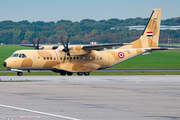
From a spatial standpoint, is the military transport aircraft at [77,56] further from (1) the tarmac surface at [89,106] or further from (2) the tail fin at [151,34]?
(1) the tarmac surface at [89,106]

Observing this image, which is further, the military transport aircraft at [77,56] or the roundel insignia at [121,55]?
the roundel insignia at [121,55]

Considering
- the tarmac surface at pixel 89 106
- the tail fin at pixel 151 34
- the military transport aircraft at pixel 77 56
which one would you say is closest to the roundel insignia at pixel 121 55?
the military transport aircraft at pixel 77 56

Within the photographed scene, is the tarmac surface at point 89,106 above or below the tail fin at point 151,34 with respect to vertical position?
below

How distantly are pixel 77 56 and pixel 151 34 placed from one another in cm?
1099

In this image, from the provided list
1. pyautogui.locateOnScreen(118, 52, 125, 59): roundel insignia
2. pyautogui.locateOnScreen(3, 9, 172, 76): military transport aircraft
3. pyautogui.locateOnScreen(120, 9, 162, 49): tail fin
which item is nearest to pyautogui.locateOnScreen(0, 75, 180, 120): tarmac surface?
pyautogui.locateOnScreen(3, 9, 172, 76): military transport aircraft

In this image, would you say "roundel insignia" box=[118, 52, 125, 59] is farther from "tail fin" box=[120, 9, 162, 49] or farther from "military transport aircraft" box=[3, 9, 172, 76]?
"tail fin" box=[120, 9, 162, 49]

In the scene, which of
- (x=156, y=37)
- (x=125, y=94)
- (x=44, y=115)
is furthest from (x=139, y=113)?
(x=156, y=37)

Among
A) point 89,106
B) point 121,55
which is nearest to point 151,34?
point 121,55

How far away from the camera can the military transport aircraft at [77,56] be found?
39.0 metres

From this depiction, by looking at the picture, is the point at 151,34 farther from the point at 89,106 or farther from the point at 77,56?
the point at 89,106

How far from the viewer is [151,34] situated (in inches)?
1784

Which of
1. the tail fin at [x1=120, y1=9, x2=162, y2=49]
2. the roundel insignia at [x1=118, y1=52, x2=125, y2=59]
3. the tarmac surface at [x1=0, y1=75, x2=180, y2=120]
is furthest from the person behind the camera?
the tail fin at [x1=120, y1=9, x2=162, y2=49]

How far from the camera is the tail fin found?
148 feet

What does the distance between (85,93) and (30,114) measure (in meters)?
8.06
